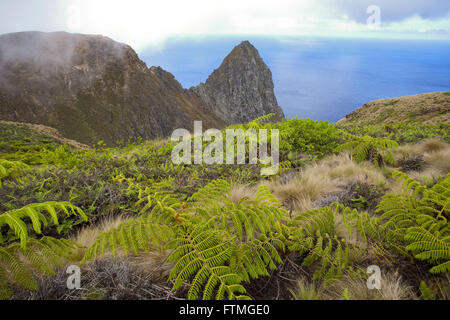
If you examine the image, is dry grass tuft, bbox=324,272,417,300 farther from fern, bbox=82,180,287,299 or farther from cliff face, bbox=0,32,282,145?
cliff face, bbox=0,32,282,145

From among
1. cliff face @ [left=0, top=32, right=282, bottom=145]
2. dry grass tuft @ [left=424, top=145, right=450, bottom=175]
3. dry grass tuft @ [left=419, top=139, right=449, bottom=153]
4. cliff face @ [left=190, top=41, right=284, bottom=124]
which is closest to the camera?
dry grass tuft @ [left=424, top=145, right=450, bottom=175]

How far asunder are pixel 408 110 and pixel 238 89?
122 m

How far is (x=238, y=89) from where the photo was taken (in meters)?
146

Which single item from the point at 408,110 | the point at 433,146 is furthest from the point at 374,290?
the point at 408,110

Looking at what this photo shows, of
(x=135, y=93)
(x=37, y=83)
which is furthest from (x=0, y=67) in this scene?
(x=135, y=93)

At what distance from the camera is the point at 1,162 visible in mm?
3549

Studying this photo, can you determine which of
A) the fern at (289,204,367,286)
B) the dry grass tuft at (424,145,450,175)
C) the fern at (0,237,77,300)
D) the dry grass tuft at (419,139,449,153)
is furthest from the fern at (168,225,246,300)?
the dry grass tuft at (419,139,449,153)

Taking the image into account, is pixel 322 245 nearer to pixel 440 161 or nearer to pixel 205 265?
pixel 205 265

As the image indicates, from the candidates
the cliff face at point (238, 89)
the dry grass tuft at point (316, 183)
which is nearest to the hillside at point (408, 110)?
the dry grass tuft at point (316, 183)

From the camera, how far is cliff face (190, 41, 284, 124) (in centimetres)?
14525

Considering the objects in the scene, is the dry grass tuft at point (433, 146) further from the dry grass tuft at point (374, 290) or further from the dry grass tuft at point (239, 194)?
the dry grass tuft at point (374, 290)

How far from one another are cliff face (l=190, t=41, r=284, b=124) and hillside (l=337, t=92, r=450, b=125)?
108337mm

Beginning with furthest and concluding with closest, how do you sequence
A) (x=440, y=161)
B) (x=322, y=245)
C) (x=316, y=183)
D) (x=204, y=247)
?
(x=440, y=161) < (x=316, y=183) < (x=322, y=245) < (x=204, y=247)

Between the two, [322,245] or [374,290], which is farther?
[322,245]
